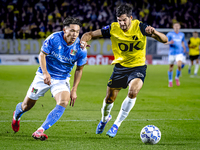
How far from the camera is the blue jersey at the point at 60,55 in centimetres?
448

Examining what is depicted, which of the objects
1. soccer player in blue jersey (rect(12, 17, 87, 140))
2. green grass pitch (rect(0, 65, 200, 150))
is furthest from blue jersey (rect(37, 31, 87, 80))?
green grass pitch (rect(0, 65, 200, 150))

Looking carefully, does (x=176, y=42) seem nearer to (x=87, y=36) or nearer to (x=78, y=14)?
(x=87, y=36)

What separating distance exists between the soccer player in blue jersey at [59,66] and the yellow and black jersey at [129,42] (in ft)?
2.30

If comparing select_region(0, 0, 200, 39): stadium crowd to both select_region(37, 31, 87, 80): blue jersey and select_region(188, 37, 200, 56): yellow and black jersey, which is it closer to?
select_region(188, 37, 200, 56): yellow and black jersey

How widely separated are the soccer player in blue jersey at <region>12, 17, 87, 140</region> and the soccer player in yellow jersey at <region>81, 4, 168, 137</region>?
1.22 feet

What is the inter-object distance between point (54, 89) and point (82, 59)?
59 centimetres

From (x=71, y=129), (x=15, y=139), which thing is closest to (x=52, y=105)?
(x=71, y=129)

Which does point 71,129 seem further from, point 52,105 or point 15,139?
point 52,105

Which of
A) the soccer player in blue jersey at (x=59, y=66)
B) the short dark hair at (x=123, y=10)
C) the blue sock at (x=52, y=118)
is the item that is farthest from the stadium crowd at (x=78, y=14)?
the blue sock at (x=52, y=118)

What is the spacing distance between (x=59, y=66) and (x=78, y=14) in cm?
2102

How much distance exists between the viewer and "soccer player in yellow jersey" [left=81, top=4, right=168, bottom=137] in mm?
4863

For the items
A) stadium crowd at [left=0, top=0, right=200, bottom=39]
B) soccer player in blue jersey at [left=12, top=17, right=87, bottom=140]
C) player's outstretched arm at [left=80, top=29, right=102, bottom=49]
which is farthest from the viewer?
stadium crowd at [left=0, top=0, right=200, bottom=39]

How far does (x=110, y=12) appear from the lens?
26.0m

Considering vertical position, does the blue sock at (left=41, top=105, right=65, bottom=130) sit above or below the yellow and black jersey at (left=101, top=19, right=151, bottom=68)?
below
